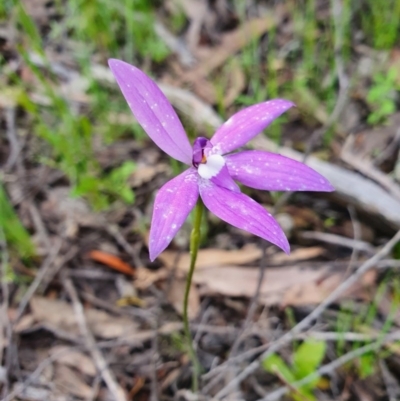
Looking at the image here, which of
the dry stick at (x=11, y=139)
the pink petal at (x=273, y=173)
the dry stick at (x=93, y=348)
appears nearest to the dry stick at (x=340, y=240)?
the dry stick at (x=93, y=348)

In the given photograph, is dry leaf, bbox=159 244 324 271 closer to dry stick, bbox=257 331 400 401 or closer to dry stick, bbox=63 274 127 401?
dry stick, bbox=63 274 127 401

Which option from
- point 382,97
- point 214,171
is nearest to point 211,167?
point 214,171

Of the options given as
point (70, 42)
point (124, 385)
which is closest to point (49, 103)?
point (70, 42)

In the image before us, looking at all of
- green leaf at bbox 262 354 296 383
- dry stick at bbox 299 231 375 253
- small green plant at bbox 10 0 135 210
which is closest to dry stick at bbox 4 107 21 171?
small green plant at bbox 10 0 135 210

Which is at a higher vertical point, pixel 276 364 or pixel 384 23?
pixel 384 23

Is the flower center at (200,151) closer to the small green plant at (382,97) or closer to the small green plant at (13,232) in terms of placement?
the small green plant at (13,232)

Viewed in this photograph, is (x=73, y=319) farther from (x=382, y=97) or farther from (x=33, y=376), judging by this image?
(x=382, y=97)
